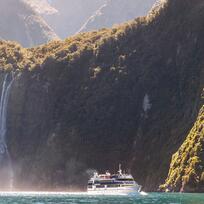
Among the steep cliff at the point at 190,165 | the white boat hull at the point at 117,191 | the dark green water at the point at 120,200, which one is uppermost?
the steep cliff at the point at 190,165

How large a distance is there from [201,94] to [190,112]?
18.6 feet

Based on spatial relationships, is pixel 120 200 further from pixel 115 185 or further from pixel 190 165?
pixel 190 165

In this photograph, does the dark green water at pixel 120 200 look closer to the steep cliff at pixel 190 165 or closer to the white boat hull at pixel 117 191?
the white boat hull at pixel 117 191

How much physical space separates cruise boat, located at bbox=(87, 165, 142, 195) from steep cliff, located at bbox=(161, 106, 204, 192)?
1029 cm

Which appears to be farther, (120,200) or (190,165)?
(190,165)

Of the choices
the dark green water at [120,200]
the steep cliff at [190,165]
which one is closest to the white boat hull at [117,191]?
the steep cliff at [190,165]

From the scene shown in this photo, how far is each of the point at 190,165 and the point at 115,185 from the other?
18033 mm

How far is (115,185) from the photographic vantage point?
164 metres

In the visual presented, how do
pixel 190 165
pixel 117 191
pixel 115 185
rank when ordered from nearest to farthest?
pixel 117 191
pixel 115 185
pixel 190 165

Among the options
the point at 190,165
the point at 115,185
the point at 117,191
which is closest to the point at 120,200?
the point at 117,191

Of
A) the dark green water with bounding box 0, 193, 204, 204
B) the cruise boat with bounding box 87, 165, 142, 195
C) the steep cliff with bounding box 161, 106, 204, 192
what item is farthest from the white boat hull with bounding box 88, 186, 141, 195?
the dark green water with bounding box 0, 193, 204, 204

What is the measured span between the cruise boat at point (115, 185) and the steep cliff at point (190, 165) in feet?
33.8

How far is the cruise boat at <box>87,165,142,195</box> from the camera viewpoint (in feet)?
528

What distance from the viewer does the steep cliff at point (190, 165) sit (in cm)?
16288
